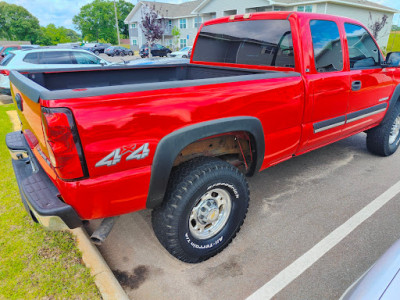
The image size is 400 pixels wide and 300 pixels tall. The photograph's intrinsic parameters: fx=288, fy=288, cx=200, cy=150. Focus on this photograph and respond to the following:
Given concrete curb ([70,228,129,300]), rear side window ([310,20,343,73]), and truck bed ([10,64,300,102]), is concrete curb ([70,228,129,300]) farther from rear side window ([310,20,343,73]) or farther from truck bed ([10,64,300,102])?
rear side window ([310,20,343,73])

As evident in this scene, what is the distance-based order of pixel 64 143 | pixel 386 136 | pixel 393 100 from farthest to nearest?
pixel 386 136
pixel 393 100
pixel 64 143

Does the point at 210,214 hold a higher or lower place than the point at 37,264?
higher

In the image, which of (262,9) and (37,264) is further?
(262,9)

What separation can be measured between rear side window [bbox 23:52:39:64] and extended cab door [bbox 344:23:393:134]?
8696 millimetres

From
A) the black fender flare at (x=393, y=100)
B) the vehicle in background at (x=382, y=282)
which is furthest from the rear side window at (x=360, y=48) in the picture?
the vehicle in background at (x=382, y=282)

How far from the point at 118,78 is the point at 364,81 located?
3.10 m

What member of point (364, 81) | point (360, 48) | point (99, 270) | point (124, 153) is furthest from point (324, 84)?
point (99, 270)

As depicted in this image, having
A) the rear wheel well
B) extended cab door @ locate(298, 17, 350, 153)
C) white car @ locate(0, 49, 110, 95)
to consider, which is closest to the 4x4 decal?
the rear wheel well

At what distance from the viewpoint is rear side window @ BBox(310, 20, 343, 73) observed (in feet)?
10.0

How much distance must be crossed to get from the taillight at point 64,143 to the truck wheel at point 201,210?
742 millimetres

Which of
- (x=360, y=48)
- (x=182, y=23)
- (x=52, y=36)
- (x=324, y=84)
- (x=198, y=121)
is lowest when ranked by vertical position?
(x=198, y=121)

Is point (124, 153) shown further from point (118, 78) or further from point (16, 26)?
point (16, 26)

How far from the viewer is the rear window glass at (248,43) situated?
304 centimetres

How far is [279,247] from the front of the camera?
9.01ft
